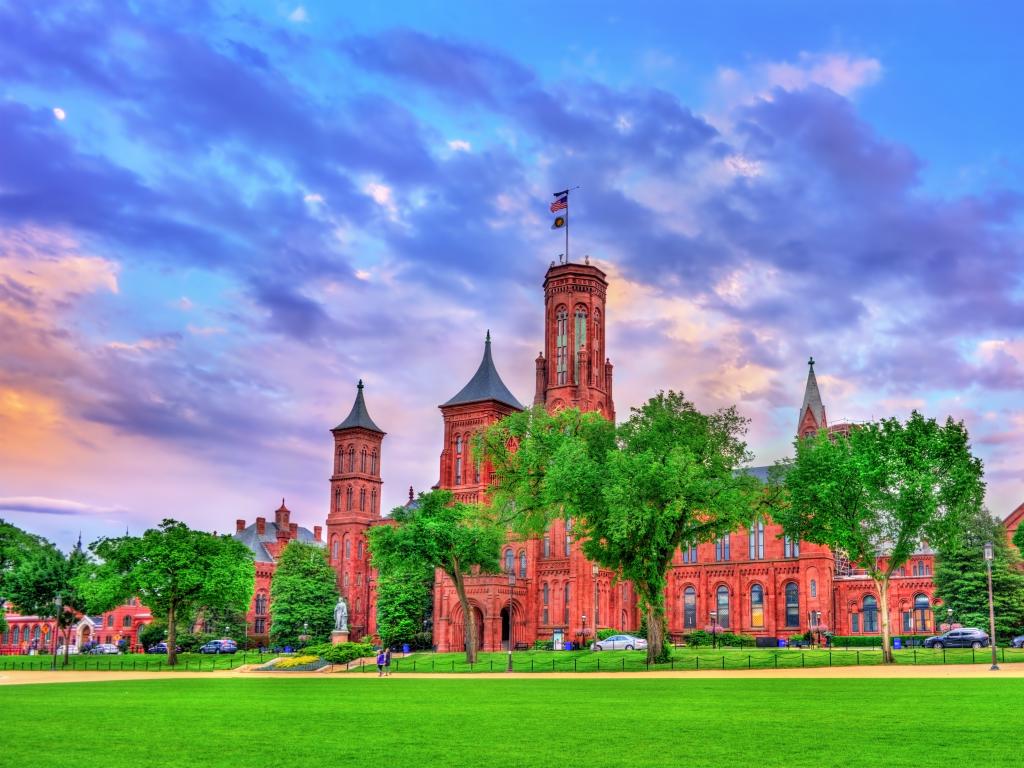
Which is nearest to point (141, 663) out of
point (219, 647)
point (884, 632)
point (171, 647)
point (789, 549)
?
point (171, 647)

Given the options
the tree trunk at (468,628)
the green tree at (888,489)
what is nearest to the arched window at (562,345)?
the tree trunk at (468,628)

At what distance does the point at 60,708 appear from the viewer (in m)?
25.2

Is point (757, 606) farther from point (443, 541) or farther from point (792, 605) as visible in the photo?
point (443, 541)

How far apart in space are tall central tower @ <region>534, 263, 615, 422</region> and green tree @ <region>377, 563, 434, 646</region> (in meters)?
21.0

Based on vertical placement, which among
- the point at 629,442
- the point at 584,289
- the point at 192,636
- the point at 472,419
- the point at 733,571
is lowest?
the point at 192,636

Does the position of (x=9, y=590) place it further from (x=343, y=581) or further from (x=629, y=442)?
(x=629, y=442)

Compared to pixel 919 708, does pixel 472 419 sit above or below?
above

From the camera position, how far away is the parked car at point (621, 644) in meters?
70.1

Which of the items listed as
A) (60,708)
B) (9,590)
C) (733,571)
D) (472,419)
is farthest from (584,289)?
(60,708)

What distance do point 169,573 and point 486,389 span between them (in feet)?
133

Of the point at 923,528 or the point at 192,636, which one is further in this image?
the point at 192,636

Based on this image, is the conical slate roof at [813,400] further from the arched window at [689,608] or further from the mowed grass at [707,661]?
the mowed grass at [707,661]

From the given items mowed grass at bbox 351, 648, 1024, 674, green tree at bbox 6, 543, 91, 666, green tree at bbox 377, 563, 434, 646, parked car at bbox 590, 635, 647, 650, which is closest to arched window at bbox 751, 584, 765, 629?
parked car at bbox 590, 635, 647, 650

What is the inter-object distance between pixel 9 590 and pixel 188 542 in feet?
67.2
